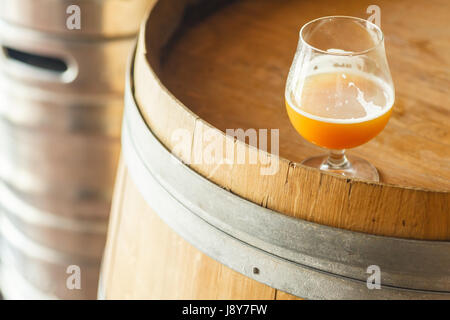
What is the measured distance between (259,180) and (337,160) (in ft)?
0.48

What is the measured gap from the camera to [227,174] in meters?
0.84

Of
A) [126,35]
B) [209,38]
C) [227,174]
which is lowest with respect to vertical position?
[227,174]

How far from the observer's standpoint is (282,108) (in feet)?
3.36

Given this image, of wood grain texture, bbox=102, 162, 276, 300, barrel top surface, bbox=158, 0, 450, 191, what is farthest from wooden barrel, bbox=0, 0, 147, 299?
wood grain texture, bbox=102, 162, 276, 300

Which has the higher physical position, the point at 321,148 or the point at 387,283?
the point at 321,148

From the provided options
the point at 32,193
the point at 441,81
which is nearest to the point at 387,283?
the point at 441,81

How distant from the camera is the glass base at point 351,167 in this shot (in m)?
0.89

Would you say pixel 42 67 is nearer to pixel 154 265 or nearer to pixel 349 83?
pixel 154 265

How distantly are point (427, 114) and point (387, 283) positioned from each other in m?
0.32

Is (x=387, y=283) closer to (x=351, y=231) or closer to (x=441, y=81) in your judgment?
(x=351, y=231)

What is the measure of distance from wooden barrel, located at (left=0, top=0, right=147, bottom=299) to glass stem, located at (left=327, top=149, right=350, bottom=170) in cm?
79

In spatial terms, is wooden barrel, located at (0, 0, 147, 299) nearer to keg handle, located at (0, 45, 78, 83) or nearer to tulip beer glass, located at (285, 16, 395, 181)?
keg handle, located at (0, 45, 78, 83)

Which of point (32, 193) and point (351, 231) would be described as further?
point (32, 193)

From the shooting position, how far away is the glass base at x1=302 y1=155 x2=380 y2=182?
89 cm
